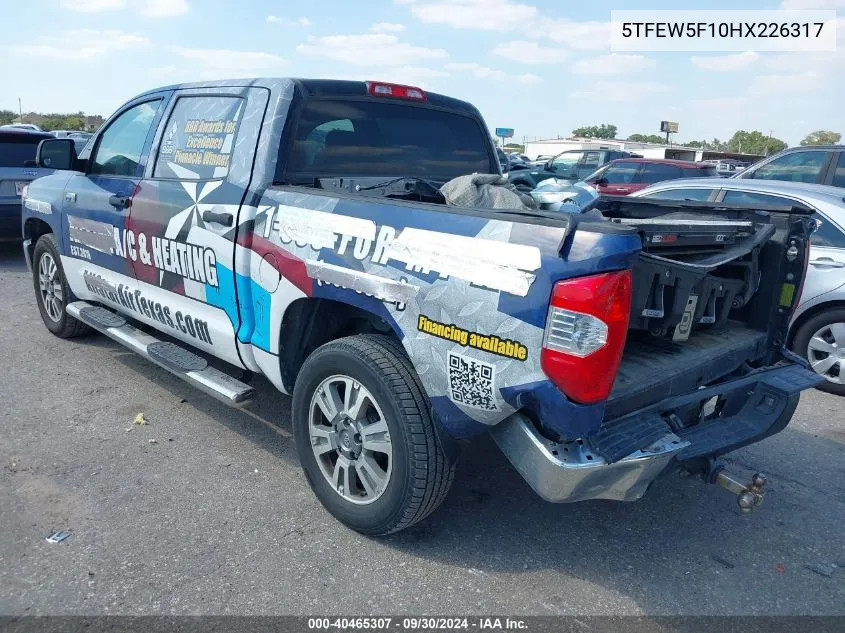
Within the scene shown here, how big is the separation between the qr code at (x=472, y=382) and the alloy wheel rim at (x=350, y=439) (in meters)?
0.47

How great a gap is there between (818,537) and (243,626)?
2736mm

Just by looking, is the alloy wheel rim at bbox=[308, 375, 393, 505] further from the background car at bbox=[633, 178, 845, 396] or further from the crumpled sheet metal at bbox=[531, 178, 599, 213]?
the background car at bbox=[633, 178, 845, 396]

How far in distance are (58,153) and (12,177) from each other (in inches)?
204

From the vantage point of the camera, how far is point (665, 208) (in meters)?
4.22

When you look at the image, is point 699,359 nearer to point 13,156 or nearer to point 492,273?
point 492,273

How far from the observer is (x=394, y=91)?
4.14 m

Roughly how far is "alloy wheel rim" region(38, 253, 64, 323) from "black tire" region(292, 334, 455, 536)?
11.8 feet

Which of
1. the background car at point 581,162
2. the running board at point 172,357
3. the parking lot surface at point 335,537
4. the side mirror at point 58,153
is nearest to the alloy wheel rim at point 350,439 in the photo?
the parking lot surface at point 335,537

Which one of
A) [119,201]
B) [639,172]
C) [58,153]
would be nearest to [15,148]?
[58,153]

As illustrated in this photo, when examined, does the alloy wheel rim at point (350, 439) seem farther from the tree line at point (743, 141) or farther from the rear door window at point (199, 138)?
the tree line at point (743, 141)

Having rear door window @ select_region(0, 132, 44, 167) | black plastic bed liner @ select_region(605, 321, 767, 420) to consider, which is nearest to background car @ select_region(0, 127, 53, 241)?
rear door window @ select_region(0, 132, 44, 167)

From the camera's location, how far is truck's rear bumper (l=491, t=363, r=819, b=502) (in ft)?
8.04

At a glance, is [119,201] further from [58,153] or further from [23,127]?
[23,127]

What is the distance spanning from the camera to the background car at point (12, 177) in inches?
360
